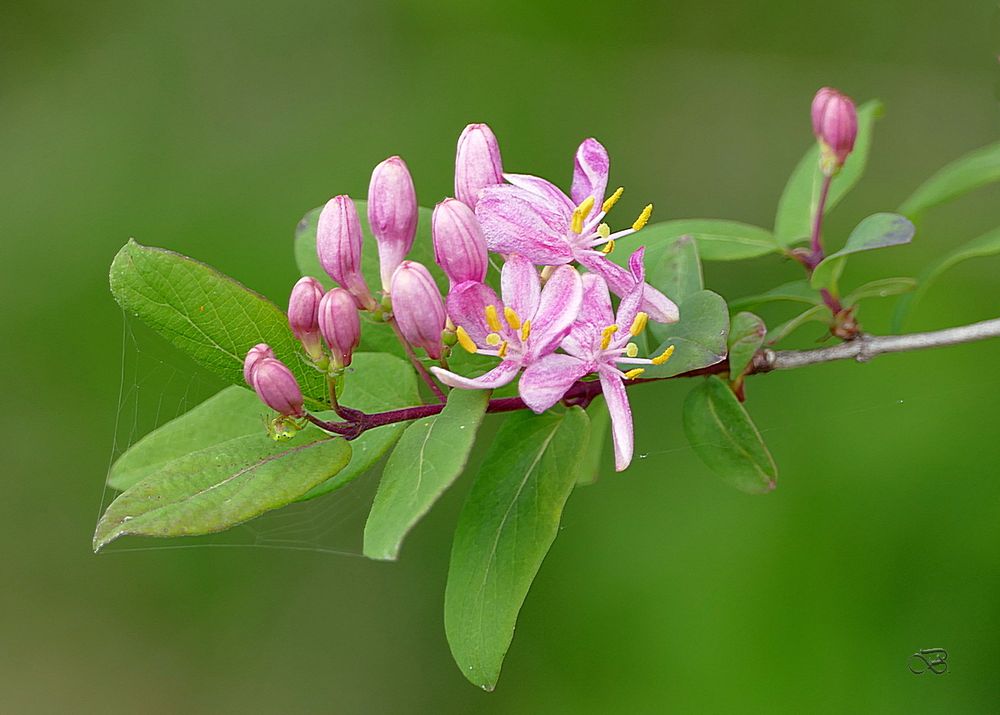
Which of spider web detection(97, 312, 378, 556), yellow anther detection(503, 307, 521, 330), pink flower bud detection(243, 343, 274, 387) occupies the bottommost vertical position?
spider web detection(97, 312, 378, 556)

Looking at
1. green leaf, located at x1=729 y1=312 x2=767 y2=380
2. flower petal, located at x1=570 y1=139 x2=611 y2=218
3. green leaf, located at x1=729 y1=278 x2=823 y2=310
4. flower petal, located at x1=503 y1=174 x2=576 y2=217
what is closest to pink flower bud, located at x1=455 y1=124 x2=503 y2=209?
flower petal, located at x1=503 y1=174 x2=576 y2=217

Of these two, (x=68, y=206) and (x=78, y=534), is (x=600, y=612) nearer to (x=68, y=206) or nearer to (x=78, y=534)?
(x=78, y=534)

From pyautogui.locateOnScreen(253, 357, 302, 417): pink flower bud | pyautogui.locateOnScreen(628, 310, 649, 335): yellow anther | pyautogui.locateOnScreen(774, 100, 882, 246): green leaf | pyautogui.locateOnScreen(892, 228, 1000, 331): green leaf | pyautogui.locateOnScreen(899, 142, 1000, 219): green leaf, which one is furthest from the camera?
pyautogui.locateOnScreen(774, 100, 882, 246): green leaf

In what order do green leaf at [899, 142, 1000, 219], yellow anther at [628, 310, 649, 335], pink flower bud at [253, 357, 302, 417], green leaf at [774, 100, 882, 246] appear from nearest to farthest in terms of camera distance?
pink flower bud at [253, 357, 302, 417] < yellow anther at [628, 310, 649, 335] < green leaf at [899, 142, 1000, 219] < green leaf at [774, 100, 882, 246]

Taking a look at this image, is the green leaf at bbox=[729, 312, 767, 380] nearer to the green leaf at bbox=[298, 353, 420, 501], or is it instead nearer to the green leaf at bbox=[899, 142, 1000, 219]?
the green leaf at bbox=[298, 353, 420, 501]

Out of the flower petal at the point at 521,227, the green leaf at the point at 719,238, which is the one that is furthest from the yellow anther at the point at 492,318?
the green leaf at the point at 719,238

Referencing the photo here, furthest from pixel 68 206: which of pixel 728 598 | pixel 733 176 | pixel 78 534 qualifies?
pixel 728 598

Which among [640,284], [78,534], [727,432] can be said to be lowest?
[78,534]

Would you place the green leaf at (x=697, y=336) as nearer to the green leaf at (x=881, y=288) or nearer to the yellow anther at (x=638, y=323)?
the yellow anther at (x=638, y=323)
